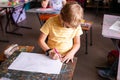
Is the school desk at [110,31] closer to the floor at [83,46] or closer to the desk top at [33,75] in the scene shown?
the desk top at [33,75]

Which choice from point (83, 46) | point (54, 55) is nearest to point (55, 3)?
point (83, 46)

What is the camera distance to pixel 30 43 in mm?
3186

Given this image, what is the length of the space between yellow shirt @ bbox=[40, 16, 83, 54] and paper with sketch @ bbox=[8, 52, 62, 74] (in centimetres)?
32

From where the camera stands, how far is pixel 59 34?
5.10 feet

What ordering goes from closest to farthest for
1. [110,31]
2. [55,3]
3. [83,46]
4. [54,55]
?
[54,55]
[110,31]
[55,3]
[83,46]

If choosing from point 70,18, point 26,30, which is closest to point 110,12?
point 26,30

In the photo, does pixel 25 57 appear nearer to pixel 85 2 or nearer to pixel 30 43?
pixel 30 43

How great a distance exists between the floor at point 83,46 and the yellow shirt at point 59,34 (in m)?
0.79

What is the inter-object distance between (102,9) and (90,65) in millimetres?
2694

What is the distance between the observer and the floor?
2402mm

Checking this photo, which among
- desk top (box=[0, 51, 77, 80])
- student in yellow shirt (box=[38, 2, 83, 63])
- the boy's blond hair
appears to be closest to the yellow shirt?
student in yellow shirt (box=[38, 2, 83, 63])

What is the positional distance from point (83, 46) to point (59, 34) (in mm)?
1569

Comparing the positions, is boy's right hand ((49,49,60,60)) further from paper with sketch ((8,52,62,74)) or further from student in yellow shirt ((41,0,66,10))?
student in yellow shirt ((41,0,66,10))

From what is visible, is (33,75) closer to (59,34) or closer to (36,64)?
(36,64)
